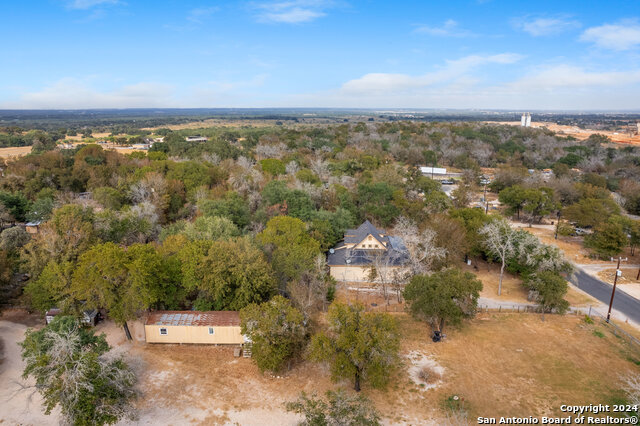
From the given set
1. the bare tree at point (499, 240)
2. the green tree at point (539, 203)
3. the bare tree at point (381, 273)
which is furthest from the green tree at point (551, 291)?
the green tree at point (539, 203)

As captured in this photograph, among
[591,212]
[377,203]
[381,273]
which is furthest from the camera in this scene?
[377,203]

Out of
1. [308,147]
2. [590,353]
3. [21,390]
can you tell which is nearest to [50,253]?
[21,390]


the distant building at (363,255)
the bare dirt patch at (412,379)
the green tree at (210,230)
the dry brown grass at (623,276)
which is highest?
the green tree at (210,230)

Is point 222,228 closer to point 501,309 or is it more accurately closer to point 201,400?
point 201,400

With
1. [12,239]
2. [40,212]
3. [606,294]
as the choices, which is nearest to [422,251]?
[606,294]

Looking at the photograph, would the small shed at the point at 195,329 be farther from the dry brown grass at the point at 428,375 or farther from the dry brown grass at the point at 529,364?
the dry brown grass at the point at 529,364

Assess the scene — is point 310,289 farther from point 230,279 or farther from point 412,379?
point 412,379
